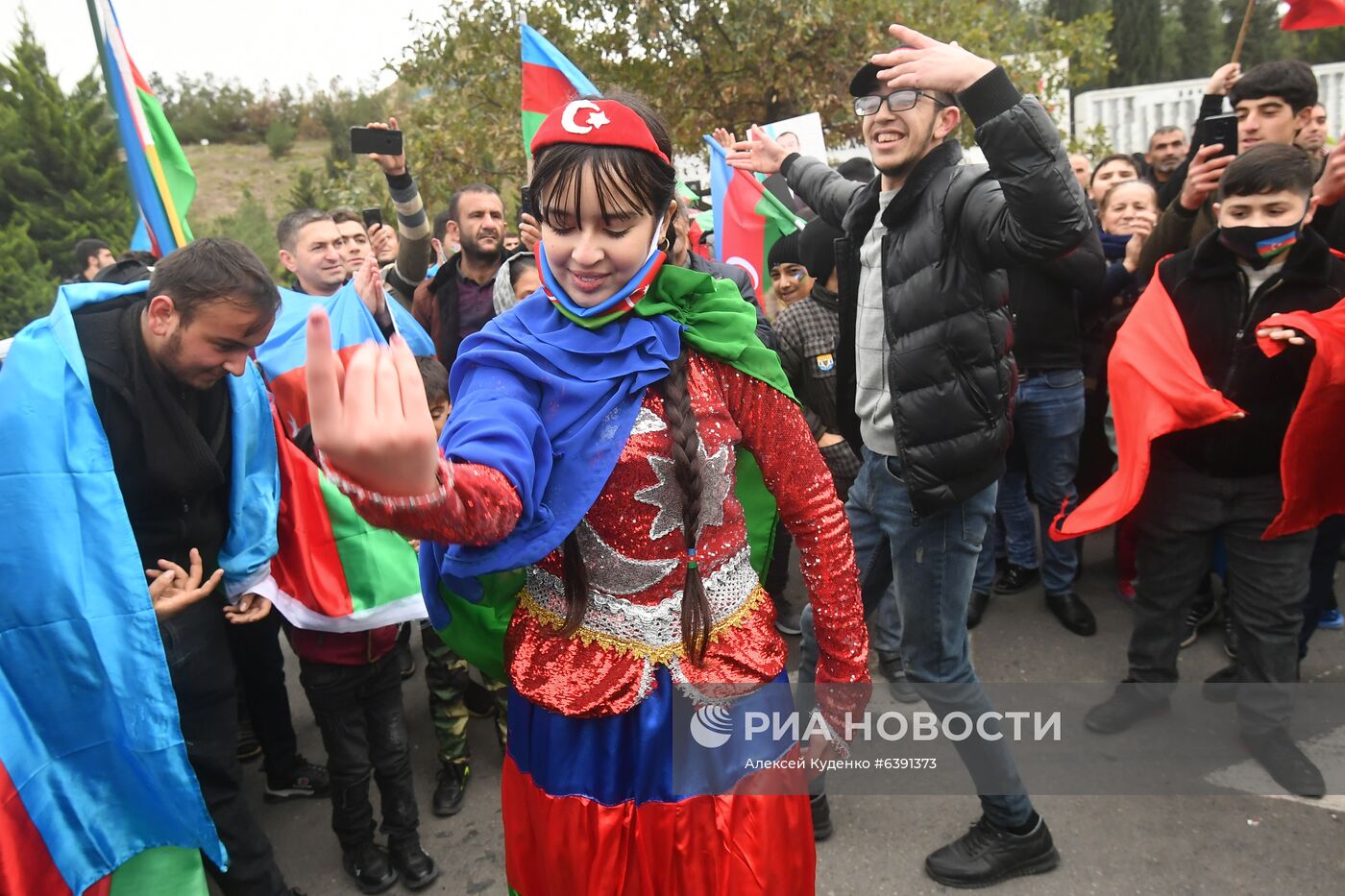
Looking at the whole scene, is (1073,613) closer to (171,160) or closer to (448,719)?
(448,719)

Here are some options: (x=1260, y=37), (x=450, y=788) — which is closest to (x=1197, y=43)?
(x=1260, y=37)

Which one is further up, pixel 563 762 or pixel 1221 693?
pixel 563 762

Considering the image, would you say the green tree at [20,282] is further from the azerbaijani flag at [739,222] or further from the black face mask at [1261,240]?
the black face mask at [1261,240]

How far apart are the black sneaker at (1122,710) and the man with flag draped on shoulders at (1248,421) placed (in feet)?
1.10

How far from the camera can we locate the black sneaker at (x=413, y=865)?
2.94m

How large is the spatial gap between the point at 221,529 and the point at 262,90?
39.4m

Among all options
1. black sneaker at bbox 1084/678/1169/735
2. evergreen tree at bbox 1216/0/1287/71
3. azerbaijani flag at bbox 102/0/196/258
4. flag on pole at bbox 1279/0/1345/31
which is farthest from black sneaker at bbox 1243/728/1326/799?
evergreen tree at bbox 1216/0/1287/71

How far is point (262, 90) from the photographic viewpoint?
36.3 meters

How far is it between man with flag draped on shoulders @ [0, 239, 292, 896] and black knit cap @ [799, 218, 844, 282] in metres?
1.96

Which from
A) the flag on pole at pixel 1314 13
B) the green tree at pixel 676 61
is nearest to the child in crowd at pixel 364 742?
the flag on pole at pixel 1314 13

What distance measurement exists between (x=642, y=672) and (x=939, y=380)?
1254mm

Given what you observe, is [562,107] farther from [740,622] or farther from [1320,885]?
[1320,885]

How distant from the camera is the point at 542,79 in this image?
473cm

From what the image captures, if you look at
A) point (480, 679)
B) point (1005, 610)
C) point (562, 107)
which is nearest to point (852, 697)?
point (562, 107)
